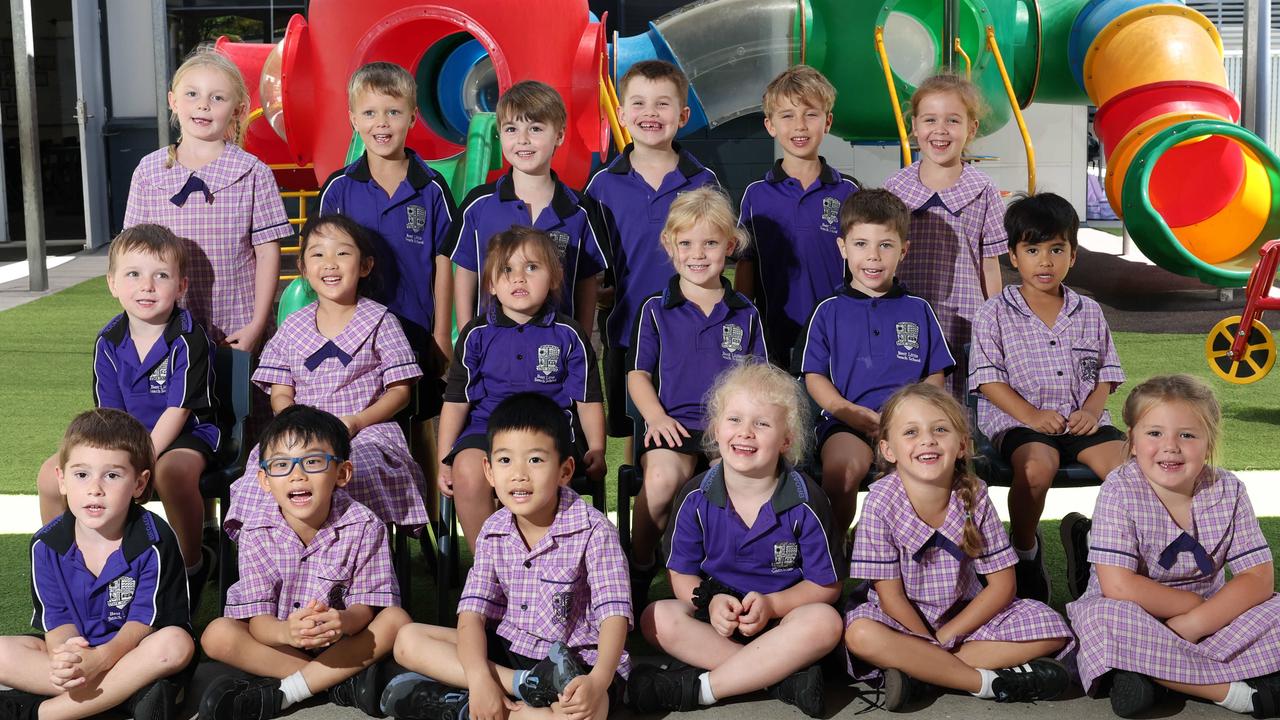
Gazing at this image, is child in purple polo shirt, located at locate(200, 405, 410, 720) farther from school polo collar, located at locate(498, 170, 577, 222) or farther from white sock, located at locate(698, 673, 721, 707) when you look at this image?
school polo collar, located at locate(498, 170, 577, 222)

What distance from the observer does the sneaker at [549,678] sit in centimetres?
273

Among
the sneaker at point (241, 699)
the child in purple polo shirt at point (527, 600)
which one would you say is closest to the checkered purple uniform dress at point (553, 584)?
the child in purple polo shirt at point (527, 600)

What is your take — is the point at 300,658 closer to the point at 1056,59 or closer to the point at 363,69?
the point at 363,69

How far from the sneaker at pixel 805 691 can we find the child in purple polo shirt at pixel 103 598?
1243mm

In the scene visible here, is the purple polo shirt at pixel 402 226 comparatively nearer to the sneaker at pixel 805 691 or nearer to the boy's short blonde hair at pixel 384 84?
the boy's short blonde hair at pixel 384 84

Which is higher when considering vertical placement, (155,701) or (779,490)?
(779,490)

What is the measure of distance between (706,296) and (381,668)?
128 centimetres

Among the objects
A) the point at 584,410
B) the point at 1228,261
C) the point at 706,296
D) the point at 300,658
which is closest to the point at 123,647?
the point at 300,658

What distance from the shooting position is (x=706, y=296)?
140 inches

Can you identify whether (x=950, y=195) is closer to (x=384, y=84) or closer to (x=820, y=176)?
(x=820, y=176)

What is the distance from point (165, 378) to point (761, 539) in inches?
61.4

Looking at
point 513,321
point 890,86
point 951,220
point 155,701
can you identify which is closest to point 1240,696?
point 951,220

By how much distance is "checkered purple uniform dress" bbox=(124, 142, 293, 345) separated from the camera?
3844 mm

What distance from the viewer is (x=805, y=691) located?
111 inches
